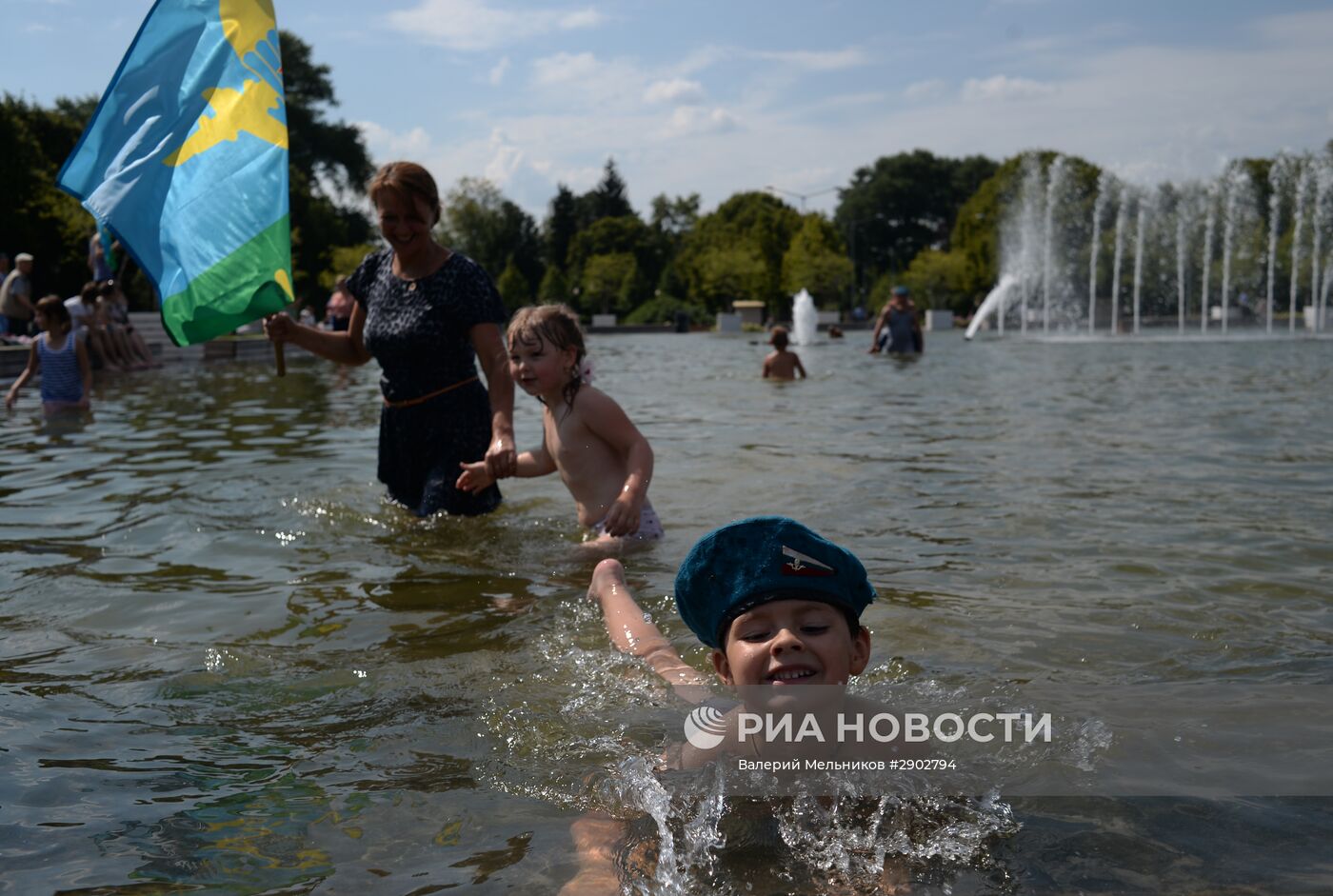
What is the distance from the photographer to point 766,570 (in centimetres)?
300

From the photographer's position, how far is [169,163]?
5410 millimetres

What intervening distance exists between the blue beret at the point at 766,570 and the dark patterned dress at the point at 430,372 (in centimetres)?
298

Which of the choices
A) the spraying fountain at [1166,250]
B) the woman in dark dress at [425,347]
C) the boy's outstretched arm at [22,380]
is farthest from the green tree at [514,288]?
the woman in dark dress at [425,347]

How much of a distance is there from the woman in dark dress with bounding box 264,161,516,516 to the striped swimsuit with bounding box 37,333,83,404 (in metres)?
8.26

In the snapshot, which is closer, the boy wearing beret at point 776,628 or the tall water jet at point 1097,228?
the boy wearing beret at point 776,628

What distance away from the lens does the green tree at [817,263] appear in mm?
84438

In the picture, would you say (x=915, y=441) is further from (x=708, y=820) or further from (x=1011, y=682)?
(x=708, y=820)

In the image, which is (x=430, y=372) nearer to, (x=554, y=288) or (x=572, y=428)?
(x=572, y=428)

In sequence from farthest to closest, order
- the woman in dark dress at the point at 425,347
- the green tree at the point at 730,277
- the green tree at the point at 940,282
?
the green tree at the point at 730,277 < the green tree at the point at 940,282 < the woman in dark dress at the point at 425,347

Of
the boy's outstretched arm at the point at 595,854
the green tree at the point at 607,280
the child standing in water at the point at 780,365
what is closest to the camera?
the boy's outstretched arm at the point at 595,854

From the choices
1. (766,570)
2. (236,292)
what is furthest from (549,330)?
(766,570)

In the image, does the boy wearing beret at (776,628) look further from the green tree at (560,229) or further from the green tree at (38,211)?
the green tree at (560,229)

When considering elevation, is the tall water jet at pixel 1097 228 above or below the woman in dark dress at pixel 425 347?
above

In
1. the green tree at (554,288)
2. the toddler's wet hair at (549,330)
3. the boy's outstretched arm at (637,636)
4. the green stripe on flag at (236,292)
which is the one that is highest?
the green tree at (554,288)
